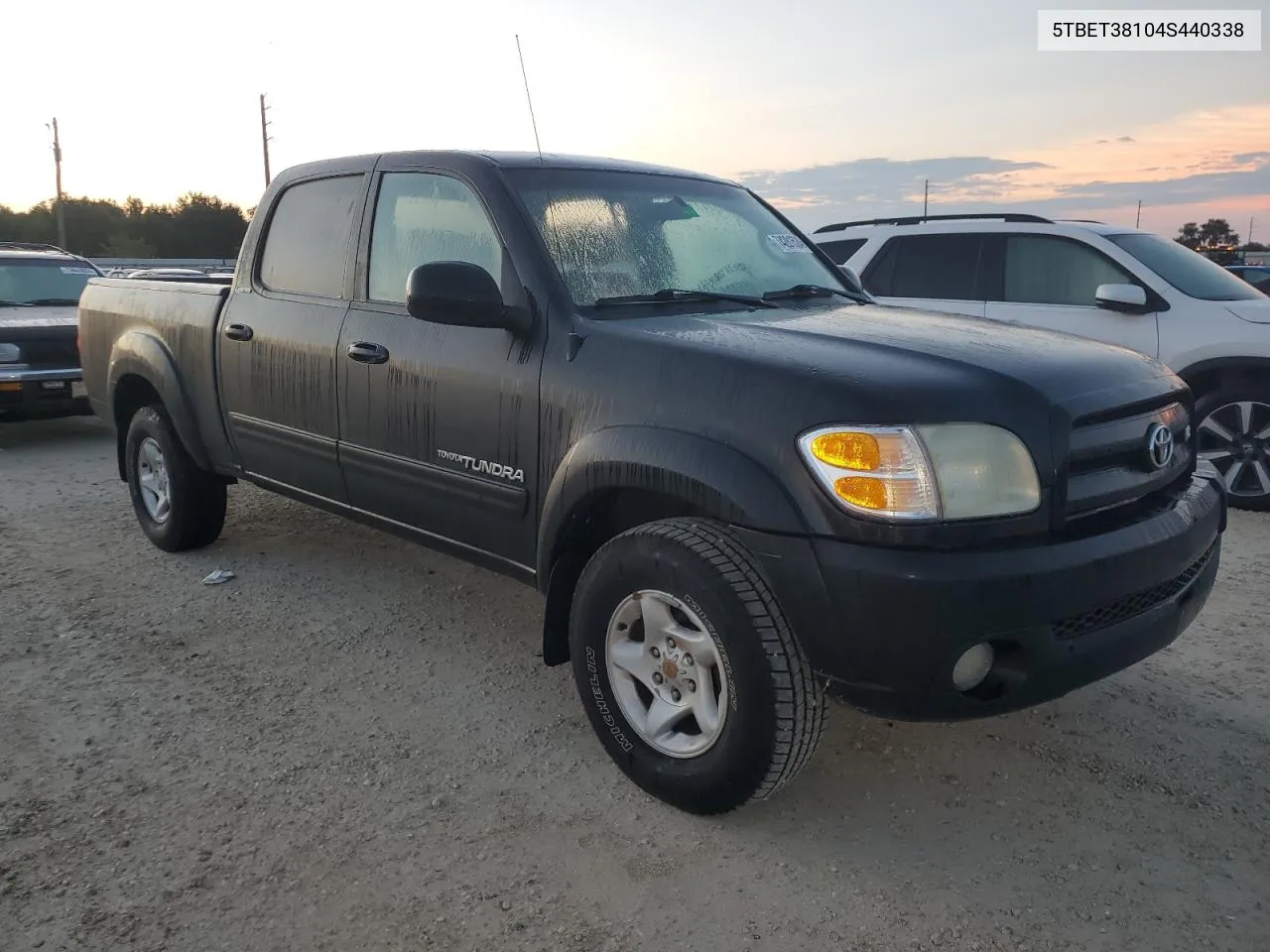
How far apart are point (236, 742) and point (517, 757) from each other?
902mm

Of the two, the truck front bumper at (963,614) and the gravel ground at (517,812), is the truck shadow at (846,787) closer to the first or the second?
the gravel ground at (517,812)

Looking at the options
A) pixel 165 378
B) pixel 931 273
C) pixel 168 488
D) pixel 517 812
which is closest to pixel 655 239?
pixel 517 812

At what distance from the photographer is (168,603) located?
4.49 m

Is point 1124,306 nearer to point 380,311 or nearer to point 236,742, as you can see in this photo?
point 380,311

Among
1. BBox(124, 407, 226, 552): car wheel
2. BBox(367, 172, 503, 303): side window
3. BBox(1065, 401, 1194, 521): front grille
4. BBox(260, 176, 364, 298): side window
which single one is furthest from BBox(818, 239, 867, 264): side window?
BBox(1065, 401, 1194, 521): front grille

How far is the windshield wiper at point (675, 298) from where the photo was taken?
10.5 feet

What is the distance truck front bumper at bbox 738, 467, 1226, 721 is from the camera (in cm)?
230

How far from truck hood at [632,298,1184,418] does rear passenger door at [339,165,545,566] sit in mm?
537

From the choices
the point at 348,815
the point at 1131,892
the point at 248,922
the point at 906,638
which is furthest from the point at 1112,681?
the point at 248,922

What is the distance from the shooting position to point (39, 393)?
8.30 metres

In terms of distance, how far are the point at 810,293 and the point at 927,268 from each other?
3873 millimetres

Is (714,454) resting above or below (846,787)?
above

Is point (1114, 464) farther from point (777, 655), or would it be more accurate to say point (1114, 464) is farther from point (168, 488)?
point (168, 488)

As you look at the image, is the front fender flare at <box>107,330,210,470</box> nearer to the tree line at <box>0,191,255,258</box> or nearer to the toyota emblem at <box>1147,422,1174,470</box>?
the toyota emblem at <box>1147,422,1174,470</box>
